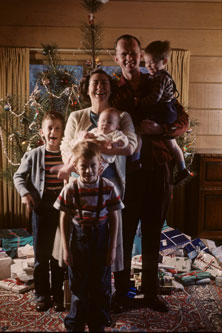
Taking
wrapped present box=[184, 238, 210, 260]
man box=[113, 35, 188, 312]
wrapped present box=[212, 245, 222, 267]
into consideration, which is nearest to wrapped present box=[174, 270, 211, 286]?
wrapped present box=[184, 238, 210, 260]

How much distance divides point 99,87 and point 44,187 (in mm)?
736

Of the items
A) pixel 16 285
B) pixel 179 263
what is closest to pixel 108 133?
pixel 16 285

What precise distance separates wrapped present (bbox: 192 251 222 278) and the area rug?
1.48 feet

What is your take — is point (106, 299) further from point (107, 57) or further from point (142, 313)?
point (107, 57)

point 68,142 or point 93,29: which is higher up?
point 93,29

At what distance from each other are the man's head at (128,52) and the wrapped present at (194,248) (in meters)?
2.04

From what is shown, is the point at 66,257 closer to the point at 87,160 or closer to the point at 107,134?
the point at 87,160

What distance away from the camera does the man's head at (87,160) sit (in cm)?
183

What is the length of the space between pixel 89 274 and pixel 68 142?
0.78m

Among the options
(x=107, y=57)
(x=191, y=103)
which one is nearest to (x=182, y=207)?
(x=191, y=103)

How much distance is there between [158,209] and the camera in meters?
2.28

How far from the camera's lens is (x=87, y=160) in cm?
182

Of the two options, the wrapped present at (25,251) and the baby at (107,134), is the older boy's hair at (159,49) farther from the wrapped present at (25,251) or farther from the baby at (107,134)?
the wrapped present at (25,251)

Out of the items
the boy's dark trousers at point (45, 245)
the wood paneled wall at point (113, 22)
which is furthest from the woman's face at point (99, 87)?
the wood paneled wall at point (113, 22)
